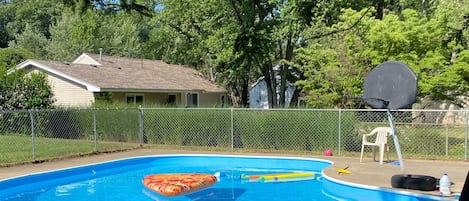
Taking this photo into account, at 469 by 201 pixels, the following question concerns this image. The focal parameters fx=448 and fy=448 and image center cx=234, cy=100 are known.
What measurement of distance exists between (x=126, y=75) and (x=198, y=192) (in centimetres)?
1456

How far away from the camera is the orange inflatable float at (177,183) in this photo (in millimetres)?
8078

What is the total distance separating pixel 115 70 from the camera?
2303 cm

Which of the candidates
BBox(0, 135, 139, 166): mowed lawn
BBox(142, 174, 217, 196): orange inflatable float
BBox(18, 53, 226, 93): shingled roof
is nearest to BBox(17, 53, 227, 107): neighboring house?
BBox(18, 53, 226, 93): shingled roof

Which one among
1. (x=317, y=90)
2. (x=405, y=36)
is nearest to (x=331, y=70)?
(x=317, y=90)

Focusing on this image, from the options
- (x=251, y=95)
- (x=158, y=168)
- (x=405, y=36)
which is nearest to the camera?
(x=158, y=168)

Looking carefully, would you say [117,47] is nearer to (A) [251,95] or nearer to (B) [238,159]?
(A) [251,95]

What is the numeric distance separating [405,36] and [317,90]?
358 cm

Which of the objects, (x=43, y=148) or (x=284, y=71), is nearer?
(x=43, y=148)

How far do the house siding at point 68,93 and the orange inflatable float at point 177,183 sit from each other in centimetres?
1163

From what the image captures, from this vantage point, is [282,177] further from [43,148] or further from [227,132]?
[43,148]

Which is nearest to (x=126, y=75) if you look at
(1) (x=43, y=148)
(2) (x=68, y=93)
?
(2) (x=68, y=93)

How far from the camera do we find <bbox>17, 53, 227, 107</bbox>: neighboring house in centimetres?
1969

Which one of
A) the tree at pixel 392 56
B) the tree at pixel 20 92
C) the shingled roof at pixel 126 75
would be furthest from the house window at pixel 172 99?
the tree at pixel 392 56

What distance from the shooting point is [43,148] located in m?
14.1
